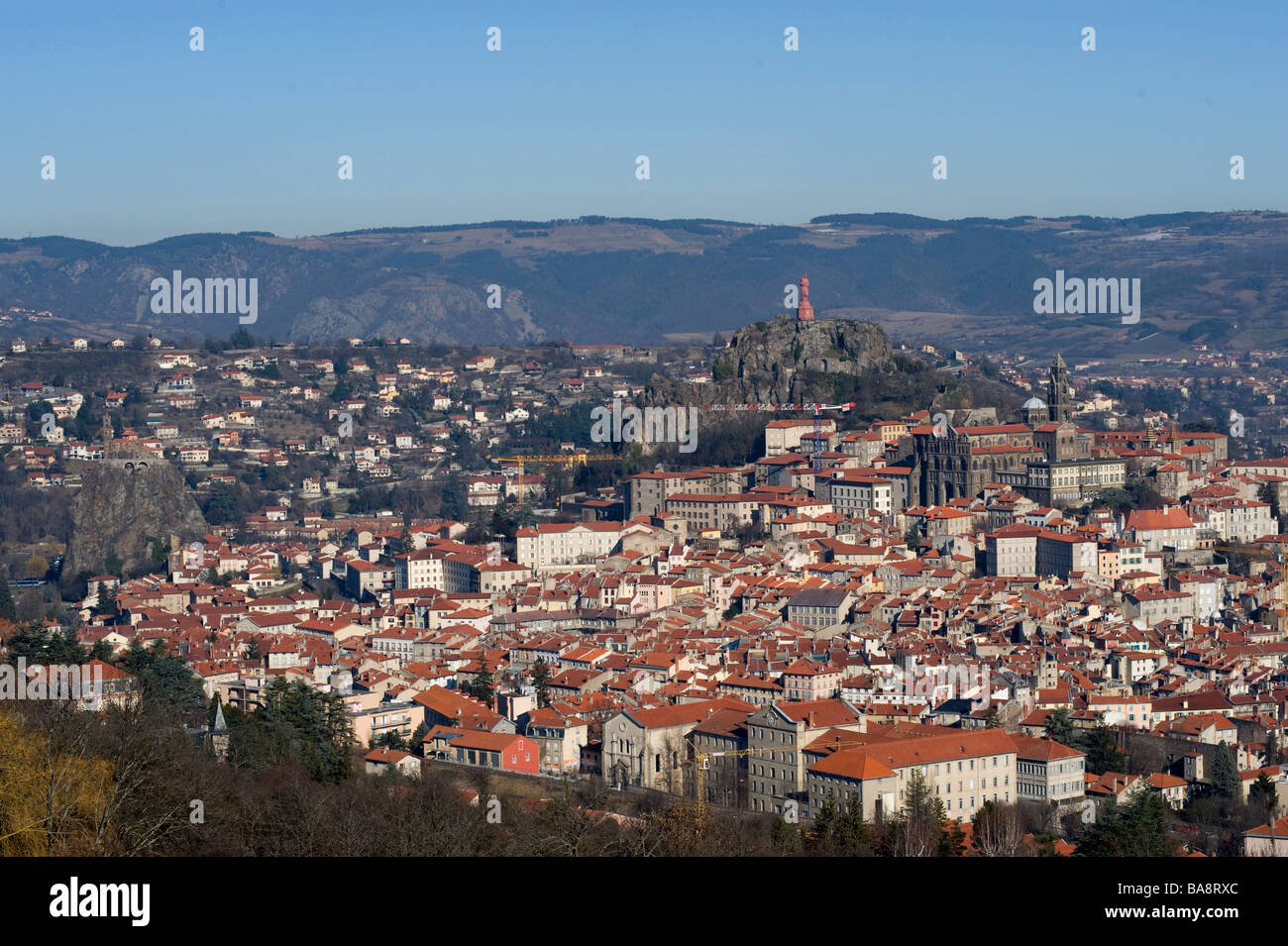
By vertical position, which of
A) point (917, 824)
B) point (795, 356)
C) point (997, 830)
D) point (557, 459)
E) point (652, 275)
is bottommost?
point (997, 830)

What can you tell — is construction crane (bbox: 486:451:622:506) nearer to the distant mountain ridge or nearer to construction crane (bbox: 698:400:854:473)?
construction crane (bbox: 698:400:854:473)

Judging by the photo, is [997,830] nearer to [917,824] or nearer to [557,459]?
[917,824]

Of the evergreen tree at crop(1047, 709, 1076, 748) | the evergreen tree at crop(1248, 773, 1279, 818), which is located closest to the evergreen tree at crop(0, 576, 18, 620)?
the evergreen tree at crop(1047, 709, 1076, 748)

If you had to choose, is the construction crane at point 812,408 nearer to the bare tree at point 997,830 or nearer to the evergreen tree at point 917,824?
the bare tree at point 997,830

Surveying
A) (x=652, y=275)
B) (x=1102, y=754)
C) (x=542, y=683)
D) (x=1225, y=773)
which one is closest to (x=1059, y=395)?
(x=542, y=683)

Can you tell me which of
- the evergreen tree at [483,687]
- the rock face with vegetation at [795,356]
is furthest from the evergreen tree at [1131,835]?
the rock face with vegetation at [795,356]
